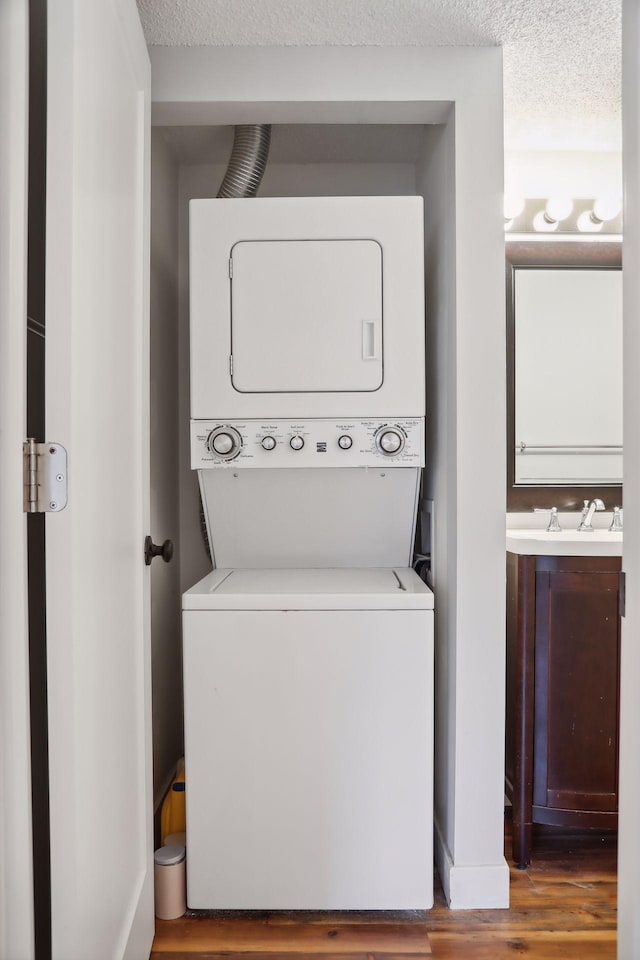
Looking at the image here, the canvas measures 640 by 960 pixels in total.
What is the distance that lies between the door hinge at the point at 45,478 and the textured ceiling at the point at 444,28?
1259 mm

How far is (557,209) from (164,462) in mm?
1804

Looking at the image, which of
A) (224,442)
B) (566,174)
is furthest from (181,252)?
(566,174)

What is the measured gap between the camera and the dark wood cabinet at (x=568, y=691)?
2.06 m

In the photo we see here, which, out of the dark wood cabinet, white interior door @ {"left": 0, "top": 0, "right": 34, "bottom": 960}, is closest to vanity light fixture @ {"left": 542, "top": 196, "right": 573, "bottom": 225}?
the dark wood cabinet

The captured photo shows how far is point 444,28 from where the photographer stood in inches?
70.1

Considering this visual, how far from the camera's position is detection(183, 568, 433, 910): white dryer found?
5.92 ft

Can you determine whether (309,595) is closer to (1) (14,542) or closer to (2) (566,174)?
(1) (14,542)

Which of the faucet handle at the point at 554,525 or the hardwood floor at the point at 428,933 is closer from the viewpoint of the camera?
the hardwood floor at the point at 428,933

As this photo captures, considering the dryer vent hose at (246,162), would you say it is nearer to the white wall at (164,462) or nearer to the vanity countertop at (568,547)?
the white wall at (164,462)

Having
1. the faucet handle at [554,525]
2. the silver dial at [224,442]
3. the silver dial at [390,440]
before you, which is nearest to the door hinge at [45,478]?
the silver dial at [224,442]

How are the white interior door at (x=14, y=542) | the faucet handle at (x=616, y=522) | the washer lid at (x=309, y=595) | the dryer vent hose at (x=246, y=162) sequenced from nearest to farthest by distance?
the white interior door at (x=14, y=542) < the washer lid at (x=309, y=595) < the dryer vent hose at (x=246, y=162) < the faucet handle at (x=616, y=522)

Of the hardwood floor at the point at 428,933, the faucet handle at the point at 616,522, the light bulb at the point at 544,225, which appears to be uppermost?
the light bulb at the point at 544,225

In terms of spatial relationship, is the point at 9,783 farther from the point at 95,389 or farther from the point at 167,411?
the point at 167,411

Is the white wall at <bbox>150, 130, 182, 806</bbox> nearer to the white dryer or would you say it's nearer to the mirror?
the white dryer
